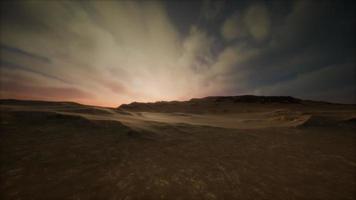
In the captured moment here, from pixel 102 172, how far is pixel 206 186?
1847 millimetres

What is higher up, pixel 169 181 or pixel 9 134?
pixel 9 134

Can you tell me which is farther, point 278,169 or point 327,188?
point 278,169

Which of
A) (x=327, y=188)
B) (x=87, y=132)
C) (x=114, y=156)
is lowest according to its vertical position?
(x=327, y=188)

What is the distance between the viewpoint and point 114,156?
3.22m

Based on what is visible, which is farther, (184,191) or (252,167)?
(252,167)

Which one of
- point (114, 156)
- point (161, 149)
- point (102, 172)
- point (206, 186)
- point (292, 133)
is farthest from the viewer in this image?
point (292, 133)

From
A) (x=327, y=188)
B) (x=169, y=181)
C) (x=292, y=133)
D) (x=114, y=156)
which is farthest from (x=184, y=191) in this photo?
(x=292, y=133)

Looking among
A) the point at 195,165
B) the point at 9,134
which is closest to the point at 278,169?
the point at 195,165

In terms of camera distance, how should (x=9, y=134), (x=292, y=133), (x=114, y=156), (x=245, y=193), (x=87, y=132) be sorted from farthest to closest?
(x=292, y=133) → (x=87, y=132) → (x=9, y=134) → (x=114, y=156) → (x=245, y=193)

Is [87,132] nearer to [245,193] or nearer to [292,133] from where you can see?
[245,193]

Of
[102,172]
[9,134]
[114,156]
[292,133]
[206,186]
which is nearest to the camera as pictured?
[206,186]

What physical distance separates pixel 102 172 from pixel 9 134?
3.76m

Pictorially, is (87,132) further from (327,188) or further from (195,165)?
(327,188)

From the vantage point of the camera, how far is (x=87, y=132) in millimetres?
4660
